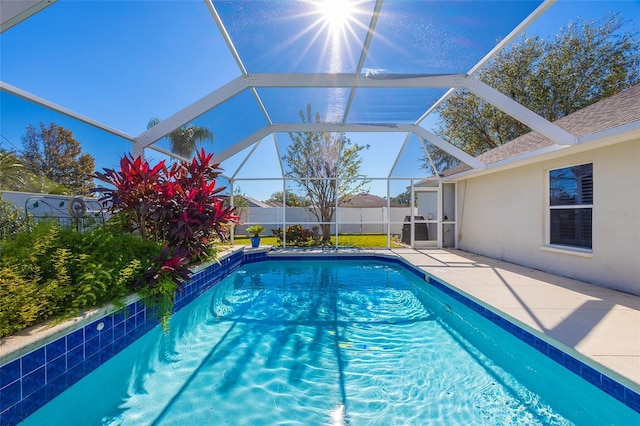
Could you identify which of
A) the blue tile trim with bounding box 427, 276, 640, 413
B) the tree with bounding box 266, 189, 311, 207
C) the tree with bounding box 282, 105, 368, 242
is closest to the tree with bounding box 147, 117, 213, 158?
the tree with bounding box 282, 105, 368, 242

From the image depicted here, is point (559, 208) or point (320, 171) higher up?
point (320, 171)

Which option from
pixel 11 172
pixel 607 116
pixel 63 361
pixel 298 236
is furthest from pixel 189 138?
pixel 607 116

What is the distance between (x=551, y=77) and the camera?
13.6 metres

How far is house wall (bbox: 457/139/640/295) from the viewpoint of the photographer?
4555mm

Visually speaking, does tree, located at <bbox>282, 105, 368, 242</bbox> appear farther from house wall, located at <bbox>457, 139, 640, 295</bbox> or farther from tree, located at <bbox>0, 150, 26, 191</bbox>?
tree, located at <bbox>0, 150, 26, 191</bbox>

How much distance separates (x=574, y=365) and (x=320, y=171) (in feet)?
30.9

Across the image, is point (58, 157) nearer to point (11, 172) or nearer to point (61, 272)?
point (11, 172)

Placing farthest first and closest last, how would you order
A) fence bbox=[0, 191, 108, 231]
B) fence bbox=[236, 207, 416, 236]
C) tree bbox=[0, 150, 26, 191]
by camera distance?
1. fence bbox=[236, 207, 416, 236]
2. fence bbox=[0, 191, 108, 231]
3. tree bbox=[0, 150, 26, 191]

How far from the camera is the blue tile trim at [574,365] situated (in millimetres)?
2201

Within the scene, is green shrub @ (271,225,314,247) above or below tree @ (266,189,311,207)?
below

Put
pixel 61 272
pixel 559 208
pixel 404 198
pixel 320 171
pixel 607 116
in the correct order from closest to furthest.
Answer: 1. pixel 61 272
2. pixel 607 116
3. pixel 559 208
4. pixel 320 171
5. pixel 404 198

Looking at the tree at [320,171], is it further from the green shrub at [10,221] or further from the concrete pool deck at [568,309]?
the green shrub at [10,221]

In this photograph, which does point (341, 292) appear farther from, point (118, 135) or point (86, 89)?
point (86, 89)

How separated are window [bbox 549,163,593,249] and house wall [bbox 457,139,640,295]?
0.50ft
